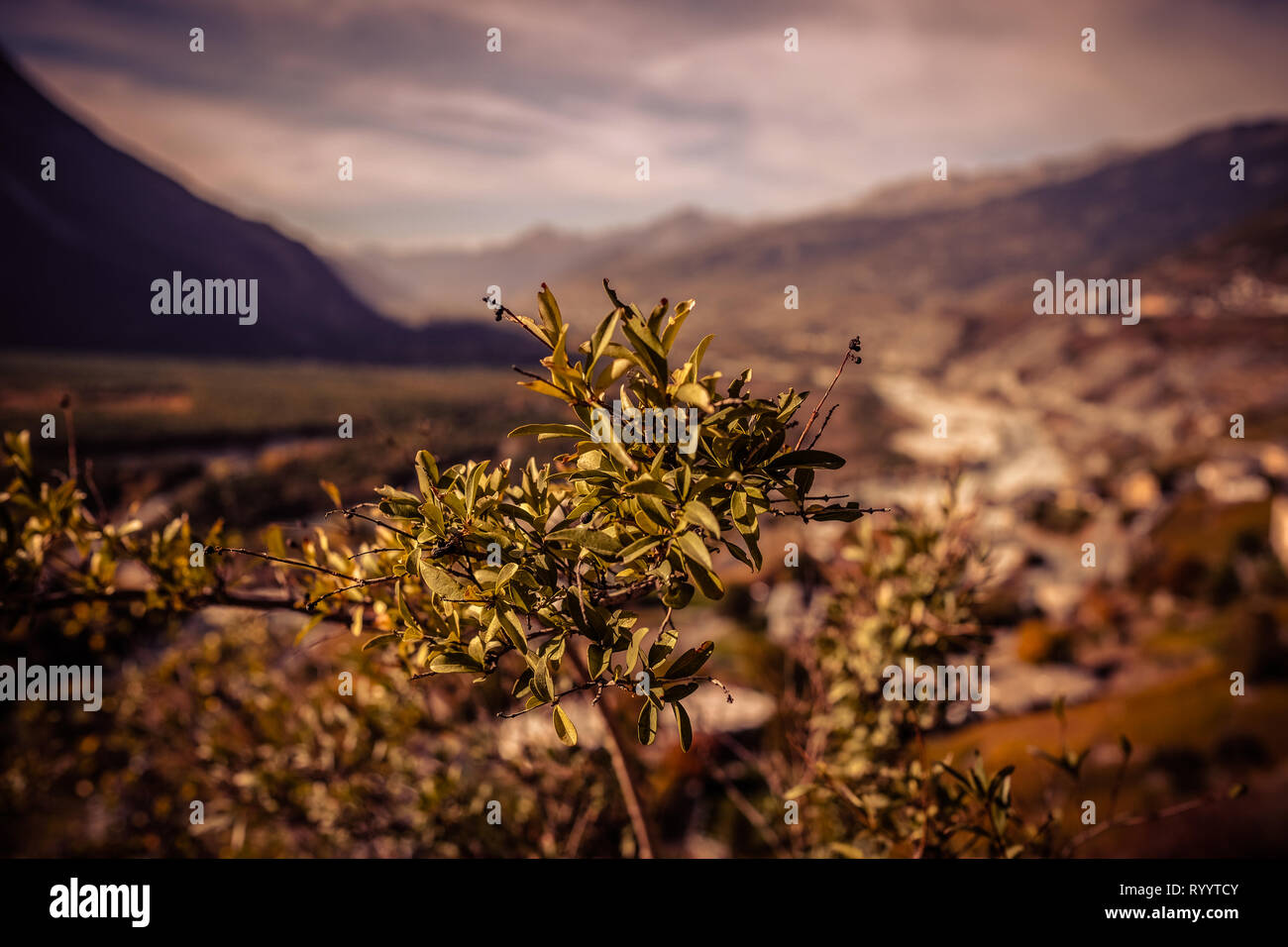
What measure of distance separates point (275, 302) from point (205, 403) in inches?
1801

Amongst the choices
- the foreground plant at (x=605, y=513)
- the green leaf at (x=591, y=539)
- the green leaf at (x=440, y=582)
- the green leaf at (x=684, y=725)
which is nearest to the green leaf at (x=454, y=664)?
the foreground plant at (x=605, y=513)

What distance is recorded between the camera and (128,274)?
80.9m

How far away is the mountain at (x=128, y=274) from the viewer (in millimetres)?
42062

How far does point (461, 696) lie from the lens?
4.05 m

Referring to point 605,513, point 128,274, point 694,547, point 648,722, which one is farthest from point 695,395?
point 128,274

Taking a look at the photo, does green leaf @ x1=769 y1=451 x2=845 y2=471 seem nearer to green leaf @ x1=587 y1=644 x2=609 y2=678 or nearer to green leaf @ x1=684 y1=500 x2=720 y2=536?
green leaf @ x1=684 y1=500 x2=720 y2=536

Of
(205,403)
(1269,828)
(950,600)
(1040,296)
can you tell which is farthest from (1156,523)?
(205,403)

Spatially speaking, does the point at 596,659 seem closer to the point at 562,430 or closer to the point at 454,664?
the point at 454,664

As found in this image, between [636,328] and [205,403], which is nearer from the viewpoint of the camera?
[636,328]

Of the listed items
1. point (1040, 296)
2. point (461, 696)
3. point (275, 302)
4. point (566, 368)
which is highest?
point (275, 302)

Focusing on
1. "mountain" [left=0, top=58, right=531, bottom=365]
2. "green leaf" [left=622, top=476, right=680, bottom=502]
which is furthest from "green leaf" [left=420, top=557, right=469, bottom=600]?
"mountain" [left=0, top=58, right=531, bottom=365]

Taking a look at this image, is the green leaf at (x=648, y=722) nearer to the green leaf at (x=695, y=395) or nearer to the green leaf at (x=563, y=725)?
the green leaf at (x=563, y=725)

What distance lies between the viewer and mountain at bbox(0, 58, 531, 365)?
42062 mm

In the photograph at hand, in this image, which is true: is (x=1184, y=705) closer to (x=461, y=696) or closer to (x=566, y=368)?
(x=461, y=696)
